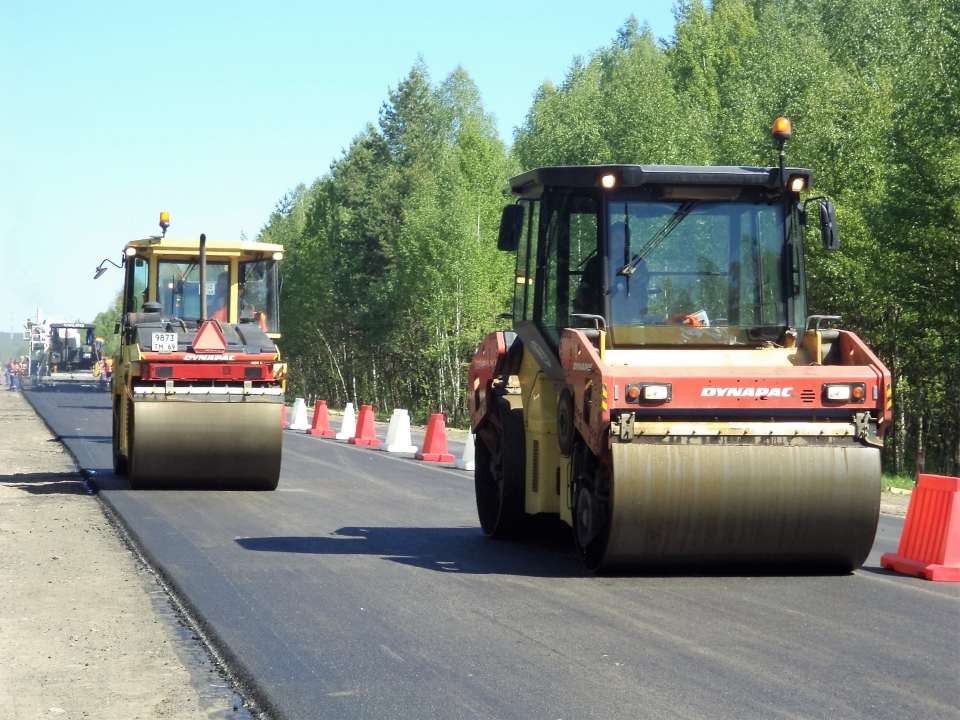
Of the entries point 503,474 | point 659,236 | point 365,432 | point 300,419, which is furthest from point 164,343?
point 300,419

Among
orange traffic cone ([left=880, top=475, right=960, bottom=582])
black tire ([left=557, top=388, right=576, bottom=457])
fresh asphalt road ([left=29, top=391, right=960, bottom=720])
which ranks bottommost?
fresh asphalt road ([left=29, top=391, right=960, bottom=720])

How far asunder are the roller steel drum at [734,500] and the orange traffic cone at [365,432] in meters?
16.6

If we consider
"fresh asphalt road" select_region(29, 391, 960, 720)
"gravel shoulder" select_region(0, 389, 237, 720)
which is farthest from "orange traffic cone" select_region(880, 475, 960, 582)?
"gravel shoulder" select_region(0, 389, 237, 720)

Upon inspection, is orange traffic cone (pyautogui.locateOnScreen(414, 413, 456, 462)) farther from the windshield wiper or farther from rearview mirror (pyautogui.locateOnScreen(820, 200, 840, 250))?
rearview mirror (pyautogui.locateOnScreen(820, 200, 840, 250))

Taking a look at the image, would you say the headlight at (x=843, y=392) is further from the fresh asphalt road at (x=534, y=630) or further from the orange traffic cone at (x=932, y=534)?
the fresh asphalt road at (x=534, y=630)

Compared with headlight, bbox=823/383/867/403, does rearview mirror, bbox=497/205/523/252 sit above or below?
above

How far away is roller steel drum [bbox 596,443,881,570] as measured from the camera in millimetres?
7980

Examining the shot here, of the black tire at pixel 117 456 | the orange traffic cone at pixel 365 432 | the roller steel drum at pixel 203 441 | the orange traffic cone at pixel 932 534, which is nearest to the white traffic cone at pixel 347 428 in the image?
the orange traffic cone at pixel 365 432

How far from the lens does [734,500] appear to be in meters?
8.04

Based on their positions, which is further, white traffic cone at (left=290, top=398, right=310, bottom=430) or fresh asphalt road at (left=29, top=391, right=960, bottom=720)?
white traffic cone at (left=290, top=398, right=310, bottom=430)

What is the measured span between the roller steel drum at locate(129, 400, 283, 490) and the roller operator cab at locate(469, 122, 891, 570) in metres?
4.64

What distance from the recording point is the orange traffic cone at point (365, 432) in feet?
81.1

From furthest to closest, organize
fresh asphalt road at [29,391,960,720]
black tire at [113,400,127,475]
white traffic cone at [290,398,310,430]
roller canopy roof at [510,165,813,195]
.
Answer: white traffic cone at [290,398,310,430] < black tire at [113,400,127,475] < roller canopy roof at [510,165,813,195] < fresh asphalt road at [29,391,960,720]

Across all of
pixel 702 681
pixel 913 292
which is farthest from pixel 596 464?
pixel 913 292
